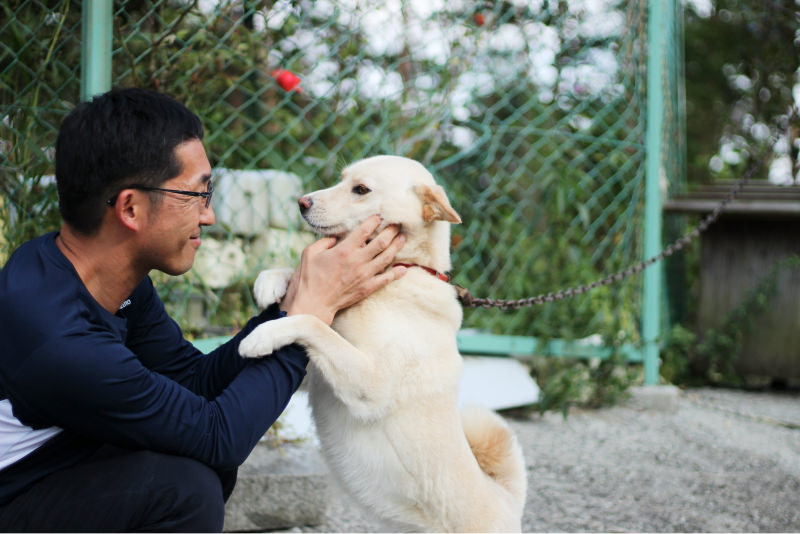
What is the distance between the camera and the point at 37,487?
1363 millimetres

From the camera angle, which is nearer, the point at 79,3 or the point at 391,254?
the point at 391,254

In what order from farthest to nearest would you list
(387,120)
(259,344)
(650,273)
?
(650,273) → (387,120) → (259,344)

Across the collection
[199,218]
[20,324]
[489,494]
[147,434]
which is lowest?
[489,494]

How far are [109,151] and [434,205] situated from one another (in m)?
0.80

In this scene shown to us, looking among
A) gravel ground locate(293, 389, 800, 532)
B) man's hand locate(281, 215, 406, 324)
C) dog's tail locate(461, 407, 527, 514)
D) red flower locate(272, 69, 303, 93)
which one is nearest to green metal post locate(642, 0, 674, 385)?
gravel ground locate(293, 389, 800, 532)

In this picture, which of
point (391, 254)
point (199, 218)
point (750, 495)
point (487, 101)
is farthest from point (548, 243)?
point (199, 218)

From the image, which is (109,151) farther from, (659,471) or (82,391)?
(659,471)

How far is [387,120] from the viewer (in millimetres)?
3424

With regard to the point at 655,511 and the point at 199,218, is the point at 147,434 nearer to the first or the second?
the point at 199,218

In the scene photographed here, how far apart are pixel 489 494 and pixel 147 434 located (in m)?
0.82

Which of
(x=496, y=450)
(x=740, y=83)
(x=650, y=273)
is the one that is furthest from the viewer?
(x=740, y=83)

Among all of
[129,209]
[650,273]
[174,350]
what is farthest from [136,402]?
[650,273]

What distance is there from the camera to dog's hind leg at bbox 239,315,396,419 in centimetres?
150

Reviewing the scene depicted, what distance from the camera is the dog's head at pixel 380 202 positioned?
70.9 inches
